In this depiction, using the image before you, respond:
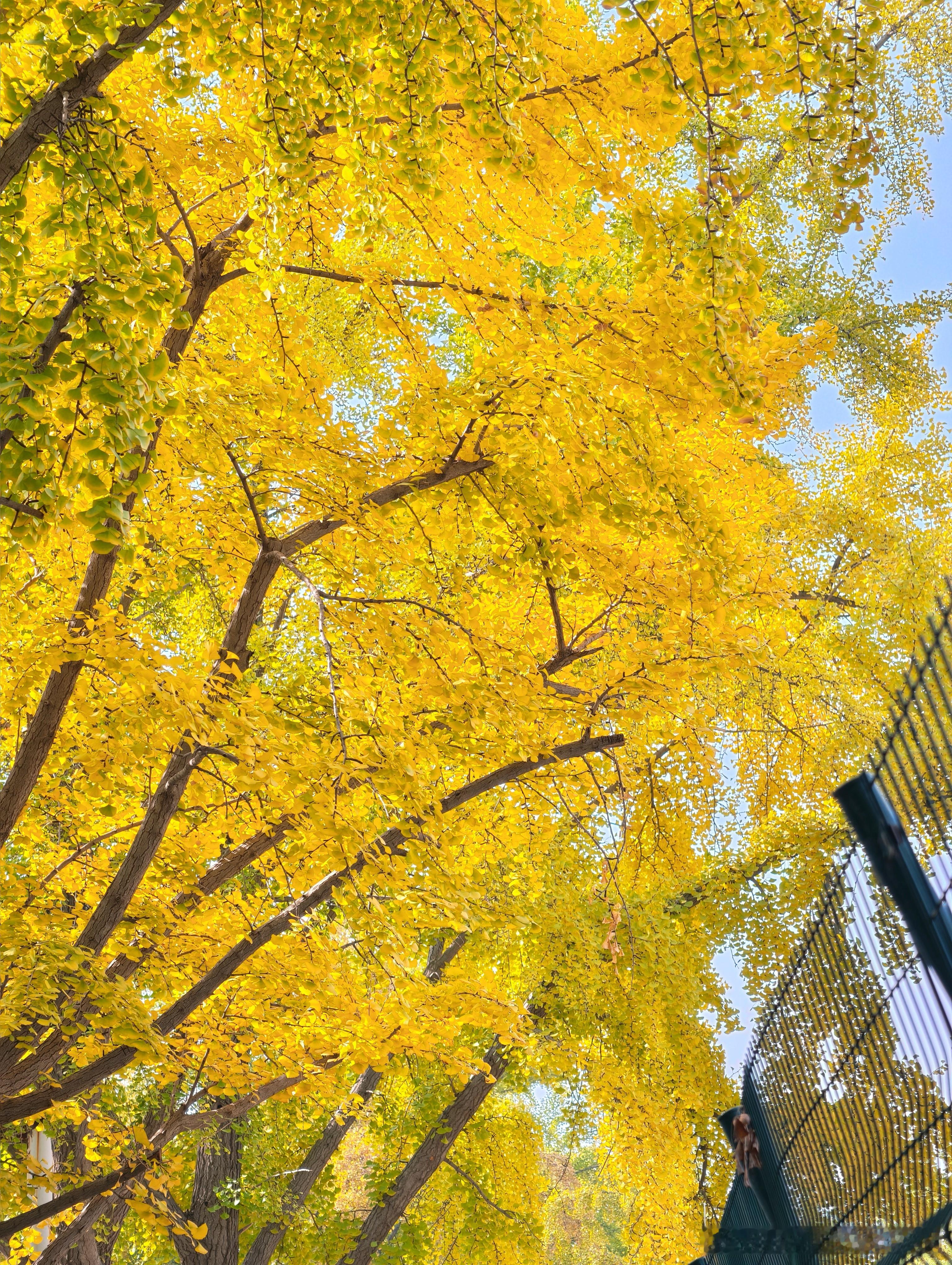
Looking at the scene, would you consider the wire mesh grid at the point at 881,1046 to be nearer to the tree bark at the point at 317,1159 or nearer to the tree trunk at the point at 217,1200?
the tree bark at the point at 317,1159

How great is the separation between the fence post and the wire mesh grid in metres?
0.03

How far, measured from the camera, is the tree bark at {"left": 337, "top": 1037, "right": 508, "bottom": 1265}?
28.0 feet

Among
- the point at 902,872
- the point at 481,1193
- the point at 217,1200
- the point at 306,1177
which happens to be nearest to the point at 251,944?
the point at 902,872

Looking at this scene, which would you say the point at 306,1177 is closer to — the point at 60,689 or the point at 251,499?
the point at 60,689

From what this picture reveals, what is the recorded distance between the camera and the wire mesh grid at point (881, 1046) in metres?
1.76

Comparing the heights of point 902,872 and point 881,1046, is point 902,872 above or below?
above

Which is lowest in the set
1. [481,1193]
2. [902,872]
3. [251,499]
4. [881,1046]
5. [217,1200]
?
[881,1046]

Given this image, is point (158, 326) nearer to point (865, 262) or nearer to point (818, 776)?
point (818, 776)

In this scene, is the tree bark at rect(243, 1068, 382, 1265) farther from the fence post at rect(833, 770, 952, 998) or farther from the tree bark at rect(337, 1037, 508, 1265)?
the fence post at rect(833, 770, 952, 998)

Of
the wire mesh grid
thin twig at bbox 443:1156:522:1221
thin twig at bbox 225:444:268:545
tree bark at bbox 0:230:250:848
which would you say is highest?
thin twig at bbox 225:444:268:545

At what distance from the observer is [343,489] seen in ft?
11.9

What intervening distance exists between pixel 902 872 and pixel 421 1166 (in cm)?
826

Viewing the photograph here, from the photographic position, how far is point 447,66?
2828mm

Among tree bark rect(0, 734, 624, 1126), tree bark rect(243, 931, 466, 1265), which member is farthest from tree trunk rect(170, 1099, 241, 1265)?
tree bark rect(0, 734, 624, 1126)
